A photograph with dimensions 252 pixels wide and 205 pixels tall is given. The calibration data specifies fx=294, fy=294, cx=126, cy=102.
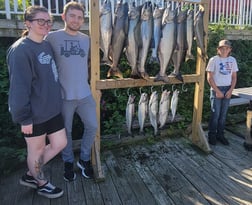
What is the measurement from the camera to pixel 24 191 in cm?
308

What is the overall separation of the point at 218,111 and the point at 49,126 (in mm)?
2552

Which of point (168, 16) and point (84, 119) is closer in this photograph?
point (84, 119)

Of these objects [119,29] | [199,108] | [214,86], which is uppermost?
[119,29]

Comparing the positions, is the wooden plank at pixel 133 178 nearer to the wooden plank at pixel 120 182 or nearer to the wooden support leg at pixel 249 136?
the wooden plank at pixel 120 182

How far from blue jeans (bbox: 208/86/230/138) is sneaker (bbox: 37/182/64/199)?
243cm

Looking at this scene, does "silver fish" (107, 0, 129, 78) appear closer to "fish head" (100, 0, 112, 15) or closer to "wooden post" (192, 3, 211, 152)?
"fish head" (100, 0, 112, 15)

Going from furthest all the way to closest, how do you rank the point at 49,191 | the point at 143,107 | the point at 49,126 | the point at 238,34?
the point at 238,34 < the point at 143,107 < the point at 49,191 < the point at 49,126

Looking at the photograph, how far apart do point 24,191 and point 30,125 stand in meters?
0.95

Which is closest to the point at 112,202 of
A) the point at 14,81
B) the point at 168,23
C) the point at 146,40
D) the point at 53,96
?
the point at 53,96

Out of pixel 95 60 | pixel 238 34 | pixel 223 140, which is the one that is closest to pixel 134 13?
pixel 95 60

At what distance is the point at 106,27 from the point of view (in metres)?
3.12

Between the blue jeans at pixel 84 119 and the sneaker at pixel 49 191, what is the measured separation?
0.37 meters

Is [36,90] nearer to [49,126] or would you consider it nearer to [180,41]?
[49,126]

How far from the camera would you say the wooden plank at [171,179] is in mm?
2984
